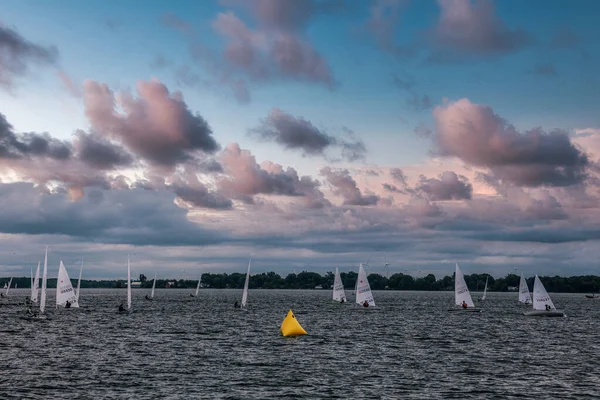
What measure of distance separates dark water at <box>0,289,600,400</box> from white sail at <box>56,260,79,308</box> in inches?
1024

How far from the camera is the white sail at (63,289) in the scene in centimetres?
13838

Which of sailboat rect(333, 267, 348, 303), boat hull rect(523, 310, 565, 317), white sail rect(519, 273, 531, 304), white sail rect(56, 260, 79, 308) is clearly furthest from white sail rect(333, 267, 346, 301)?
white sail rect(56, 260, 79, 308)

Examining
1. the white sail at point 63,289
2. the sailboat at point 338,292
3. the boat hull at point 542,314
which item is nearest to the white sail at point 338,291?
the sailboat at point 338,292

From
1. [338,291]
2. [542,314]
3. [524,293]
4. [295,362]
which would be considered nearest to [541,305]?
[542,314]

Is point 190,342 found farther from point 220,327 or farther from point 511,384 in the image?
point 511,384

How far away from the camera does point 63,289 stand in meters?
145

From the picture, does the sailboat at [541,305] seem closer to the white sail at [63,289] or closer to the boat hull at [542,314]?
the boat hull at [542,314]

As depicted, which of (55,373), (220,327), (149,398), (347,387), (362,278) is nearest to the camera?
(149,398)

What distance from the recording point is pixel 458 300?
511 feet

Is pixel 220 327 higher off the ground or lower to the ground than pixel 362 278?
lower

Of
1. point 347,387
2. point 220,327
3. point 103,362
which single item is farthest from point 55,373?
point 220,327

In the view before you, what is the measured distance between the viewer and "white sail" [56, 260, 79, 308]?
454 ft

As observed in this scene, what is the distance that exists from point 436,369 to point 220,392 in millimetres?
22962

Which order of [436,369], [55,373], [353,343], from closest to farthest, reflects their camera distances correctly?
[55,373], [436,369], [353,343]
